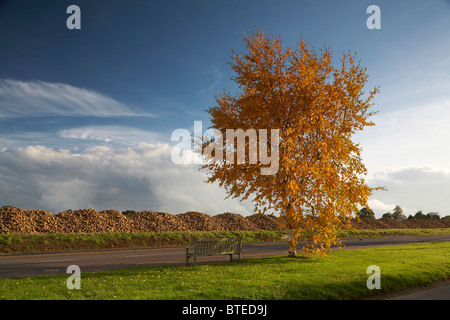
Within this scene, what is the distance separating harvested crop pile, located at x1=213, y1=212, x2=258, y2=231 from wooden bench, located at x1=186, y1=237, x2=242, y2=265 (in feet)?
52.1

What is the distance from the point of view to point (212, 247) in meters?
14.8

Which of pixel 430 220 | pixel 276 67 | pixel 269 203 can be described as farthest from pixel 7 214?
pixel 430 220

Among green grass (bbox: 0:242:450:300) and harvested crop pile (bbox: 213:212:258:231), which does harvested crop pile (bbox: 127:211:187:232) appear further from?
green grass (bbox: 0:242:450:300)

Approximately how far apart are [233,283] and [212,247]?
552 centimetres

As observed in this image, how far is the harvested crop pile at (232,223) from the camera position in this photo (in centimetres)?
3238

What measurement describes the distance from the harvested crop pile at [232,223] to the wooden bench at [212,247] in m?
15.9

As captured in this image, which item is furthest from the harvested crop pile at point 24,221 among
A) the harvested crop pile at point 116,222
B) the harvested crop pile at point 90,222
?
the harvested crop pile at point 90,222

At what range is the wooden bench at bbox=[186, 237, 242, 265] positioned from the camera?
1409 centimetres

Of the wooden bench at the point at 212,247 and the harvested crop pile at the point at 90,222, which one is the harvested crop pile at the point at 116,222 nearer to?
the harvested crop pile at the point at 90,222

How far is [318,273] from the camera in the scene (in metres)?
11.2

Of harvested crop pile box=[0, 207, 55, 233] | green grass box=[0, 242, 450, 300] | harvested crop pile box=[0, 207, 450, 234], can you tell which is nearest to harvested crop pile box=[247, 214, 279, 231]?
harvested crop pile box=[0, 207, 450, 234]
